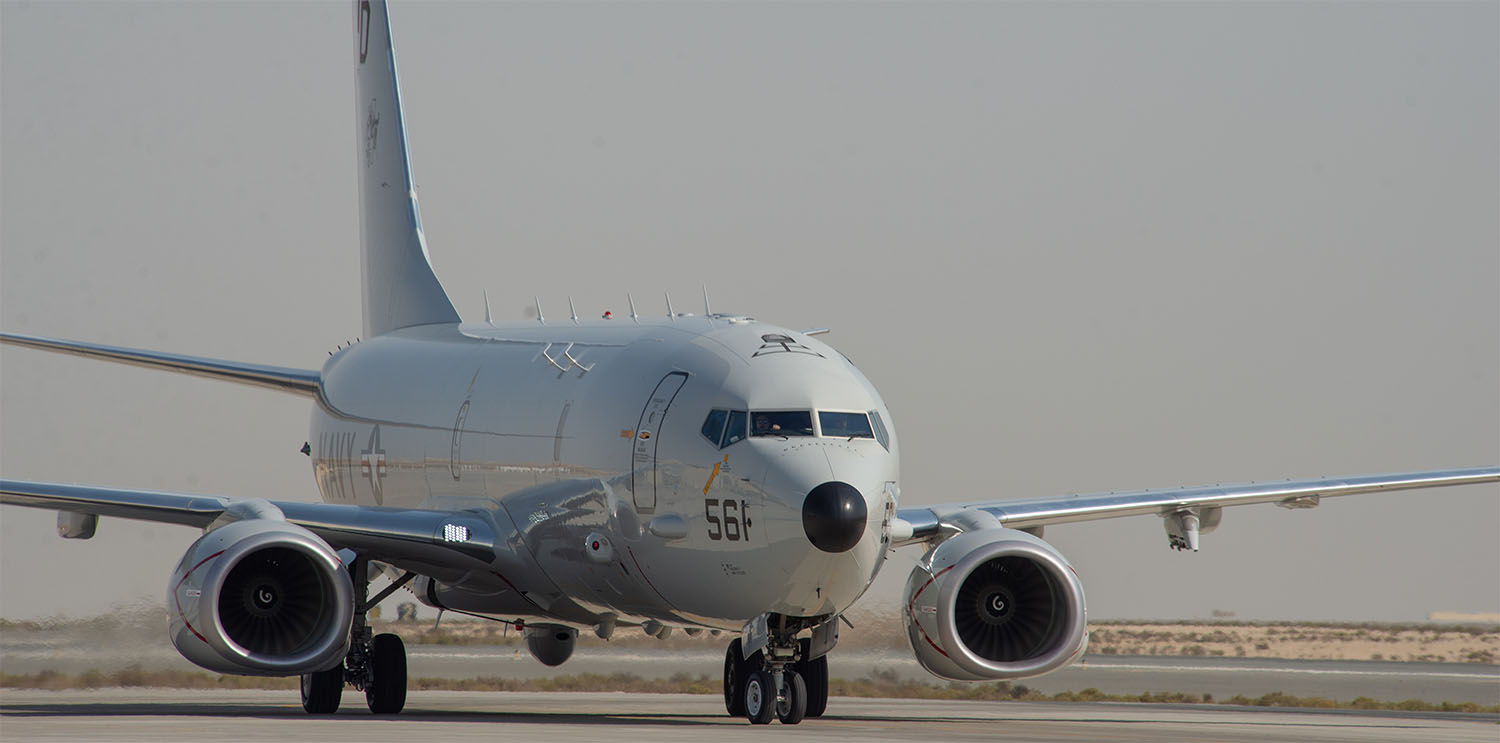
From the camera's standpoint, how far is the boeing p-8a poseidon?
21.5 metres

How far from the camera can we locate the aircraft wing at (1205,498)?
2680cm

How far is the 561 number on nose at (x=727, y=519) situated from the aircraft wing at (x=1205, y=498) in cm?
479

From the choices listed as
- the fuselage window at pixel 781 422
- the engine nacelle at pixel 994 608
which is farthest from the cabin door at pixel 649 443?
the engine nacelle at pixel 994 608

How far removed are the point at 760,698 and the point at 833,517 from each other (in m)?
2.95

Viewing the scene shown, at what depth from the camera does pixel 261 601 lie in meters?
23.9

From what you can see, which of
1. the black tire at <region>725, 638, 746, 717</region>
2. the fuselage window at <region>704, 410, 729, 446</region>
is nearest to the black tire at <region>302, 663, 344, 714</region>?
the black tire at <region>725, 638, 746, 717</region>

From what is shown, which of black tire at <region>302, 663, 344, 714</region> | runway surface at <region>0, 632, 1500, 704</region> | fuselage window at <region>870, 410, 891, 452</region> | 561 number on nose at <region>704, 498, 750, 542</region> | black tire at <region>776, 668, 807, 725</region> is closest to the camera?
561 number on nose at <region>704, 498, 750, 542</region>

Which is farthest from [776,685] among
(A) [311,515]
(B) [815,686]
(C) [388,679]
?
(C) [388,679]

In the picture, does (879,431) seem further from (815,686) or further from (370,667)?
(370,667)

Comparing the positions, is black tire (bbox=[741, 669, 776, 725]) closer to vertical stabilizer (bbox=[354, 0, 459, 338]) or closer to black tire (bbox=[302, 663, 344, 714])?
black tire (bbox=[302, 663, 344, 714])

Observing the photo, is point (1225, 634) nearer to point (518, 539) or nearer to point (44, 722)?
point (518, 539)

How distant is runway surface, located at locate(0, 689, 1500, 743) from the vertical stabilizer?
22.7ft

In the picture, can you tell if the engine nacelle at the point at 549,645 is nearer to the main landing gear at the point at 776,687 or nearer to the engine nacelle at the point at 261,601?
the engine nacelle at the point at 261,601

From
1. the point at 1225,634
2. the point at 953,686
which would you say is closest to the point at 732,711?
the point at 953,686
